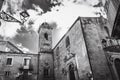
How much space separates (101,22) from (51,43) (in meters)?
10.9

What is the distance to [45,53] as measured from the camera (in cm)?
1841

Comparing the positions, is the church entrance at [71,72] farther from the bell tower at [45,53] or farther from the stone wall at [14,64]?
the stone wall at [14,64]

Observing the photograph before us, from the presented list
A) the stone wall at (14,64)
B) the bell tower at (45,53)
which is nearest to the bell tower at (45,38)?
the bell tower at (45,53)

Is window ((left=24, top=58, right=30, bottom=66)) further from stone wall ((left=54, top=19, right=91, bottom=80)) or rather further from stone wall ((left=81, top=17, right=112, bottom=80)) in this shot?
stone wall ((left=81, top=17, right=112, bottom=80))

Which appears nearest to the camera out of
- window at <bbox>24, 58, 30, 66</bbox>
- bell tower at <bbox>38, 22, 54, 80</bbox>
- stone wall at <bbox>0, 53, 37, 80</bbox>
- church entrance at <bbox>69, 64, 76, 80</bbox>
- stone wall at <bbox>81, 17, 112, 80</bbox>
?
stone wall at <bbox>81, 17, 112, 80</bbox>

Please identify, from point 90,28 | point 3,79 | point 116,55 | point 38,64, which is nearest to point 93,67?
point 116,55

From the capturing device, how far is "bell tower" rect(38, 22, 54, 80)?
A: 54.7 ft

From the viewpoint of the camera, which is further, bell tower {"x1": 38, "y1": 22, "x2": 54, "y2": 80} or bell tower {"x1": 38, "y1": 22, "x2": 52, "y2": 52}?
bell tower {"x1": 38, "y1": 22, "x2": 52, "y2": 52}

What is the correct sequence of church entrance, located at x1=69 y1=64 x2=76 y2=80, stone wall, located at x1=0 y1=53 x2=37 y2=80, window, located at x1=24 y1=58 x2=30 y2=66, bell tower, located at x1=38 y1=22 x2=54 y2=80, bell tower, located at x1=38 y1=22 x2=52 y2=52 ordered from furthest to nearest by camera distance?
bell tower, located at x1=38 y1=22 x2=52 y2=52 → window, located at x1=24 y1=58 x2=30 y2=66 → bell tower, located at x1=38 y1=22 x2=54 y2=80 → stone wall, located at x1=0 y1=53 x2=37 y2=80 → church entrance, located at x1=69 y1=64 x2=76 y2=80

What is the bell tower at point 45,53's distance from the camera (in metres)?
16.7

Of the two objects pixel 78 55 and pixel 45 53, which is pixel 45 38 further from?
pixel 78 55

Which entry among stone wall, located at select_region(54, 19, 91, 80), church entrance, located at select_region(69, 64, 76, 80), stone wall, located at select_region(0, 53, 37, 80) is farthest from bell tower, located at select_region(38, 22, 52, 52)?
church entrance, located at select_region(69, 64, 76, 80)

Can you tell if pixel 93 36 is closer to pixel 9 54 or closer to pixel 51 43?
pixel 51 43

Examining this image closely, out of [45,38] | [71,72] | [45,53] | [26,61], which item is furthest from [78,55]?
[45,38]
